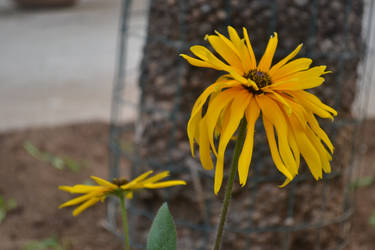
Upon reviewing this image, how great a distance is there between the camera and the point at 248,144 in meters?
0.40

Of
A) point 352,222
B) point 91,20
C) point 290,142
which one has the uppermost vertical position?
point 91,20

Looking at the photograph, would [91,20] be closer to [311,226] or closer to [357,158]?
[357,158]

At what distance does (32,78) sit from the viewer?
13.4 feet

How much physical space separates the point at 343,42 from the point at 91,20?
17.7ft

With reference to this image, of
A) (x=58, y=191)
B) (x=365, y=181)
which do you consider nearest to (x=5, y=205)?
(x=58, y=191)

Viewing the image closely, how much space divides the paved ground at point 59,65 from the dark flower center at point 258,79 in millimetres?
1505

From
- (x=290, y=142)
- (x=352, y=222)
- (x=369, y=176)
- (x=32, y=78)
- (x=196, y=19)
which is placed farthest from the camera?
(x=32, y=78)

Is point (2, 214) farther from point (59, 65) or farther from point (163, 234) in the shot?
point (59, 65)

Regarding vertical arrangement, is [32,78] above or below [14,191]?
above

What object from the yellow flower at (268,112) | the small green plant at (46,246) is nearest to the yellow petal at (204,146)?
the yellow flower at (268,112)

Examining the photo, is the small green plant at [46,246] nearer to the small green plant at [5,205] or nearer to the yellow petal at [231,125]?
the small green plant at [5,205]

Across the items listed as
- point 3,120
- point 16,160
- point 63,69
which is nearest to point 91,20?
point 63,69

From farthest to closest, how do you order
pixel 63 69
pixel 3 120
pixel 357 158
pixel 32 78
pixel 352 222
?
pixel 63 69 → pixel 32 78 → pixel 3 120 → pixel 357 158 → pixel 352 222

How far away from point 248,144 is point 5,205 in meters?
1.74
